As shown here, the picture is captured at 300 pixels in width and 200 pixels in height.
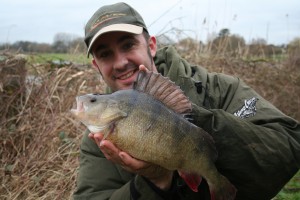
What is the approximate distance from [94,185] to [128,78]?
2.59 feet

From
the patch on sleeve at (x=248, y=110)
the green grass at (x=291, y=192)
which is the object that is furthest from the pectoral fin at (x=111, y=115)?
the green grass at (x=291, y=192)

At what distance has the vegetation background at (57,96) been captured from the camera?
14.9 feet

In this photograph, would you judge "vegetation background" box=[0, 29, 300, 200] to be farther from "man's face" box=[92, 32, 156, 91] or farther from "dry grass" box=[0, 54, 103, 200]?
"man's face" box=[92, 32, 156, 91]

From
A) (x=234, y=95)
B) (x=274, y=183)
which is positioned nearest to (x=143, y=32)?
(x=234, y=95)

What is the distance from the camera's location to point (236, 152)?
2359mm

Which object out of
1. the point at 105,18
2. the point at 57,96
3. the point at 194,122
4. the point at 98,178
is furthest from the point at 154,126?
the point at 57,96

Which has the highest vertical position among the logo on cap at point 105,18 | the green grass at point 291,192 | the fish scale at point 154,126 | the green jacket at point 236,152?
the logo on cap at point 105,18

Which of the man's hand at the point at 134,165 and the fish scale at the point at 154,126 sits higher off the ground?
the fish scale at the point at 154,126

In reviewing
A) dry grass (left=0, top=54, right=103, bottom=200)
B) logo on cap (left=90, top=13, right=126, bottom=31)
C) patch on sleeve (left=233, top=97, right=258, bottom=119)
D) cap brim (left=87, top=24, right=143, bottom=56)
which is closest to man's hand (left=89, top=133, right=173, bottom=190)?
patch on sleeve (left=233, top=97, right=258, bottom=119)

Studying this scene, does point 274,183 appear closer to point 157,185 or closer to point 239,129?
point 239,129

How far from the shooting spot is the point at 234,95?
2.93 meters

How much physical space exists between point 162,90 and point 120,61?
799 mm

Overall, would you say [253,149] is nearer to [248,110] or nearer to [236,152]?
[236,152]

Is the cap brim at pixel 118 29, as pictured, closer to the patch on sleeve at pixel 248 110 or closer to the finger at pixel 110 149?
the patch on sleeve at pixel 248 110
